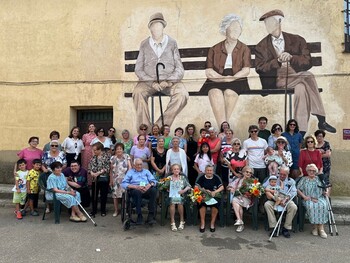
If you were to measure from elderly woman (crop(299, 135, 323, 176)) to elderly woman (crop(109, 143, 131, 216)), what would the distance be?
10.7ft

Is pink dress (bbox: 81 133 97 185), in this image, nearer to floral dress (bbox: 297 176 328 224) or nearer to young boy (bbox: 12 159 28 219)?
young boy (bbox: 12 159 28 219)

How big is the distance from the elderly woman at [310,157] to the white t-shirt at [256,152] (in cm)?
68

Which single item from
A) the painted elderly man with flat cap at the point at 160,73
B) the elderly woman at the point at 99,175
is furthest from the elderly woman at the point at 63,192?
the painted elderly man with flat cap at the point at 160,73

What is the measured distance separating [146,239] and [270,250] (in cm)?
188

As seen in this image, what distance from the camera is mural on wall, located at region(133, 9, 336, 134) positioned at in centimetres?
731

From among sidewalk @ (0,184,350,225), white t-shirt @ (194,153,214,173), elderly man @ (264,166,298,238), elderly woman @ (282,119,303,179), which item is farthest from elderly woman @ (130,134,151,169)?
elderly woman @ (282,119,303,179)

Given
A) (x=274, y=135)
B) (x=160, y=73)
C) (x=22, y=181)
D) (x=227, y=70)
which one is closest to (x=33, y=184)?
(x=22, y=181)

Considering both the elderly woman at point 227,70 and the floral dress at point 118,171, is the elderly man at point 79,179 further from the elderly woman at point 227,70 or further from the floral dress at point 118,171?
the elderly woman at point 227,70

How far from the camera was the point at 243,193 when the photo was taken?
5457mm

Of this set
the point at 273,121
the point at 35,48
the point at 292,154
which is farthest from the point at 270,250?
the point at 35,48

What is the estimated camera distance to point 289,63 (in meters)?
7.39

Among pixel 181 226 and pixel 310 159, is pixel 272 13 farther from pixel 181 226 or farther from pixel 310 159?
pixel 181 226

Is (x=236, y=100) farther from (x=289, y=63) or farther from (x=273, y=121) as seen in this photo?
(x=289, y=63)

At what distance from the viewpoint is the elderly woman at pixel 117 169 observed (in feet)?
19.7
